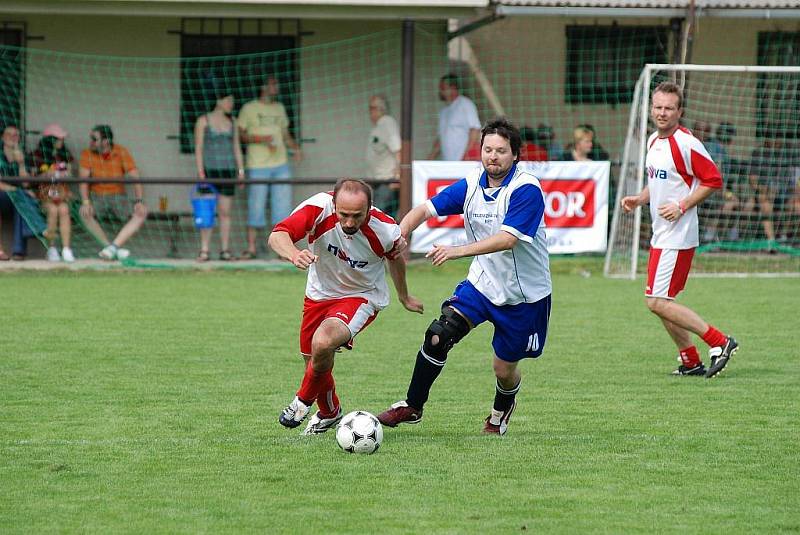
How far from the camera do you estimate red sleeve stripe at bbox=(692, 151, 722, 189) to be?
8141 millimetres

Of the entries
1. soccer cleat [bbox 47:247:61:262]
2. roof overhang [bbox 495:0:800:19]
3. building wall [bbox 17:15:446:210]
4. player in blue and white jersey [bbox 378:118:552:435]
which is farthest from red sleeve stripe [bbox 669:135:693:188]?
soccer cleat [bbox 47:247:61:262]

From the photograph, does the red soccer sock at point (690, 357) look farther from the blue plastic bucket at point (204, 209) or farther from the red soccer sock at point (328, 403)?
the blue plastic bucket at point (204, 209)

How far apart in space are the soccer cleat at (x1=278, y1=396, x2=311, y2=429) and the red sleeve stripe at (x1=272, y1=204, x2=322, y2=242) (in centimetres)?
86

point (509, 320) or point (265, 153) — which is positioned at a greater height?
point (265, 153)

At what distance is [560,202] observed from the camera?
14484 mm

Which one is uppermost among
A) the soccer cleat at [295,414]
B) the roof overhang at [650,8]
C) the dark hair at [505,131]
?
the roof overhang at [650,8]

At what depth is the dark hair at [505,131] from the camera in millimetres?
5926

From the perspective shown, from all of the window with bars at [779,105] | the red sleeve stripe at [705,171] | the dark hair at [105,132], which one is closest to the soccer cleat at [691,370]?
the red sleeve stripe at [705,171]

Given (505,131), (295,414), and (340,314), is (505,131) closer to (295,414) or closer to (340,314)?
(340,314)

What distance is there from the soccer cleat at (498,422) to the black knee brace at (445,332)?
1.43 feet

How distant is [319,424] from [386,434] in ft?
1.12

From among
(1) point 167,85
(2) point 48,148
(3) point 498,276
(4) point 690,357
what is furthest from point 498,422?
(1) point 167,85

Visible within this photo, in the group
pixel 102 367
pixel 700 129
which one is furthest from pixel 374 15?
pixel 102 367

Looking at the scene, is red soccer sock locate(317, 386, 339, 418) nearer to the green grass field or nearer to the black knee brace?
the green grass field
